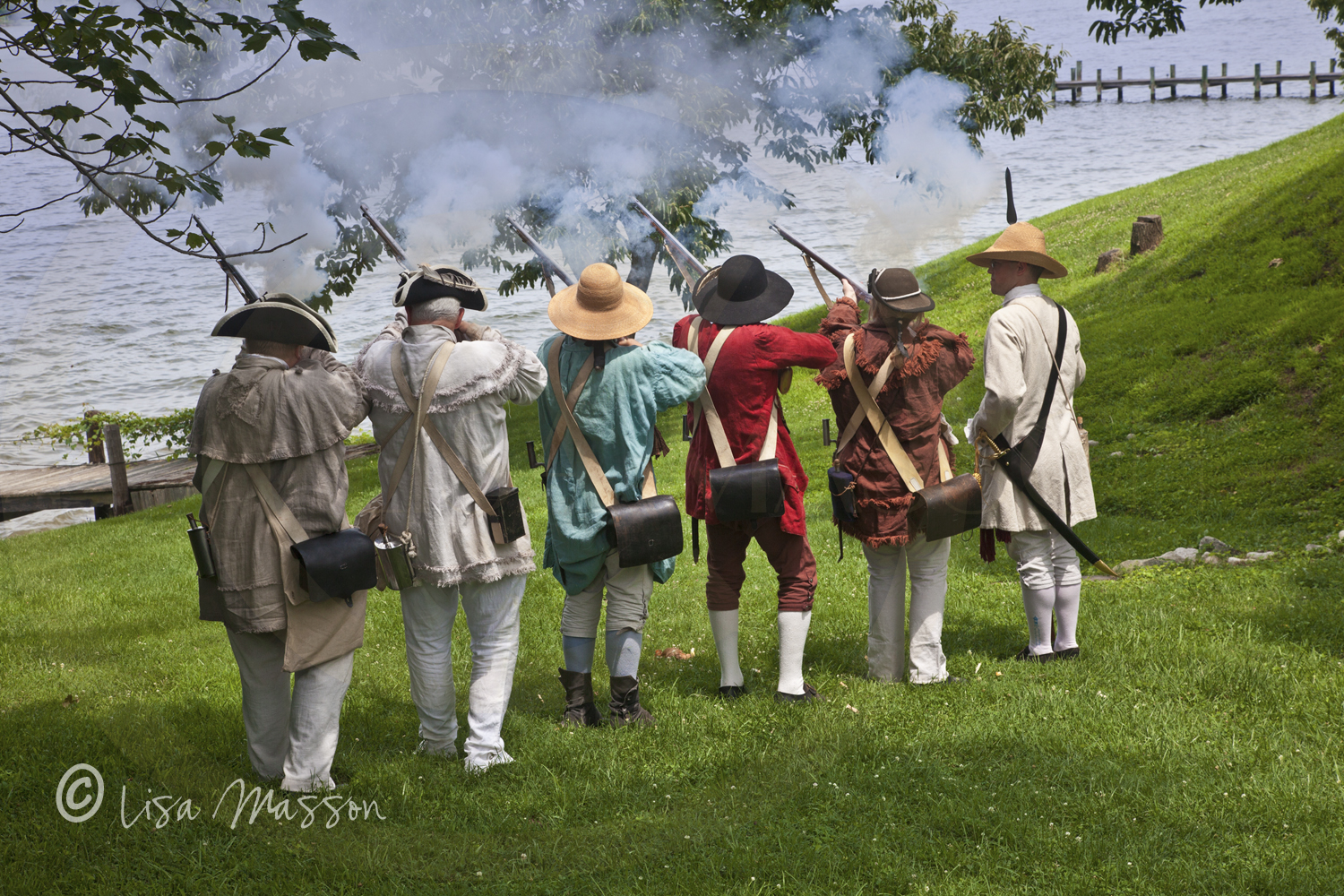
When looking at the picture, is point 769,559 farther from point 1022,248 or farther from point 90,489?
point 90,489

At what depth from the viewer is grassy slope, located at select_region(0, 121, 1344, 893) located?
4.08 meters

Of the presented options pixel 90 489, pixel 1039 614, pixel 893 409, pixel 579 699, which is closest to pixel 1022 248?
pixel 893 409

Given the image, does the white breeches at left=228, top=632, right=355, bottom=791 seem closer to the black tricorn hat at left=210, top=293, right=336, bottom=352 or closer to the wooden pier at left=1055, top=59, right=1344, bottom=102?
the black tricorn hat at left=210, top=293, right=336, bottom=352

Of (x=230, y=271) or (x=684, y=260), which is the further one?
(x=684, y=260)

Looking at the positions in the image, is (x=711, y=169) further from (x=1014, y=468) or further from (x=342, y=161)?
(x=1014, y=468)

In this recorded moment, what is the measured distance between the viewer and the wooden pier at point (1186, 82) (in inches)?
2053

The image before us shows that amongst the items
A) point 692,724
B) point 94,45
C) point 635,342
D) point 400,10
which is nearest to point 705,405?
point 635,342

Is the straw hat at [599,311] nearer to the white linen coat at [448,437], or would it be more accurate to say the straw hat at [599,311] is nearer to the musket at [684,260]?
the white linen coat at [448,437]

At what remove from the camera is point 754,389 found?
5.76 m

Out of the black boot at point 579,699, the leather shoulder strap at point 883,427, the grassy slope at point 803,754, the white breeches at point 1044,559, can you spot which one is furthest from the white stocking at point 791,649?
the white breeches at point 1044,559

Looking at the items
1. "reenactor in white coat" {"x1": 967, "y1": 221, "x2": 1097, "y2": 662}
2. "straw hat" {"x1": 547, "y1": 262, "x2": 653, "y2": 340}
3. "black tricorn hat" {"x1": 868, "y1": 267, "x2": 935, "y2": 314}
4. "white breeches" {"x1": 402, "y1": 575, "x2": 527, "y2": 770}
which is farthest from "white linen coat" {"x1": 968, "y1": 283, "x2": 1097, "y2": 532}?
"white breeches" {"x1": 402, "y1": 575, "x2": 527, "y2": 770}

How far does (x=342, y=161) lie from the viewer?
9.38 metres

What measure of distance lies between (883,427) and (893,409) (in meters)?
0.12

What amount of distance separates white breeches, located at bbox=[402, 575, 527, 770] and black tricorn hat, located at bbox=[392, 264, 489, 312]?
1.37 metres
